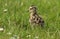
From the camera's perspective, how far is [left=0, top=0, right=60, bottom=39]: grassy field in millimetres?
7109

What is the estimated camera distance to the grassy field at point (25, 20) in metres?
7.11

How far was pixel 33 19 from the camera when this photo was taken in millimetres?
7492

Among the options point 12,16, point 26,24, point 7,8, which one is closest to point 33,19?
point 26,24

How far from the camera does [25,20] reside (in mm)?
7824

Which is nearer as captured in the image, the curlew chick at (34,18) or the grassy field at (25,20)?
the grassy field at (25,20)

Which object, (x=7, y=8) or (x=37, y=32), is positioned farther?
(x=7, y=8)

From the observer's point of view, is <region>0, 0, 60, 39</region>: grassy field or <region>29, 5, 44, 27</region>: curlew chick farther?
<region>29, 5, 44, 27</region>: curlew chick

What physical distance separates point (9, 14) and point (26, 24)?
0.75m

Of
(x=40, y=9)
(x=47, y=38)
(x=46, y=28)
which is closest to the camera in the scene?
(x=47, y=38)

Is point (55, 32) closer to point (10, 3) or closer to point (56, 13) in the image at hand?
point (56, 13)

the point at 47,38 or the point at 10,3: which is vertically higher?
the point at 10,3

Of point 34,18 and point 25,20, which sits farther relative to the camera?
point 25,20

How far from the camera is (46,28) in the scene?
7488 millimetres

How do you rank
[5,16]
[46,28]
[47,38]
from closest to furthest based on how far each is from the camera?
[47,38]
[46,28]
[5,16]
